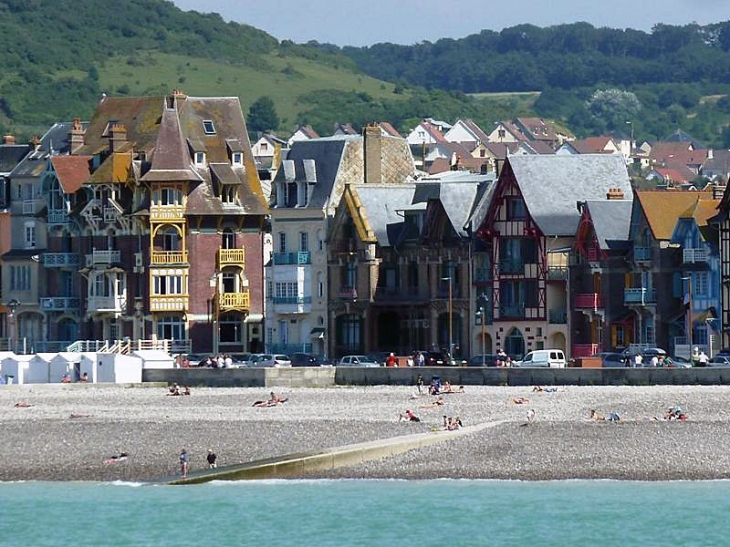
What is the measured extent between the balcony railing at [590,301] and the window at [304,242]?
14.1 meters

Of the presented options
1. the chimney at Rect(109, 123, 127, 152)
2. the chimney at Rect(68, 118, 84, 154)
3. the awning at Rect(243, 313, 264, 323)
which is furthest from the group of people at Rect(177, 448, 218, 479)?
the chimney at Rect(68, 118, 84, 154)

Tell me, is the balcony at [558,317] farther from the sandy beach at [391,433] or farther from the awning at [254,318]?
the awning at [254,318]

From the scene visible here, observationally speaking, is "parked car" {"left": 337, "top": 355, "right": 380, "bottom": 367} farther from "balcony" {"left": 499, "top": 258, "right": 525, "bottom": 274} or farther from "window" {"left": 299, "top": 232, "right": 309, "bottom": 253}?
"window" {"left": 299, "top": 232, "right": 309, "bottom": 253}

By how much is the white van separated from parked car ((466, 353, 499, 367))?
153 centimetres

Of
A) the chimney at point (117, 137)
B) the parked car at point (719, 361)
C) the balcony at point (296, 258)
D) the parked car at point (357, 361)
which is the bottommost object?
the parked car at point (719, 361)

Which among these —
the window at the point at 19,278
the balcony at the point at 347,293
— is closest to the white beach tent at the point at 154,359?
the balcony at the point at 347,293

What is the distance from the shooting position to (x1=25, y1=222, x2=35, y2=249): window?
381 ft

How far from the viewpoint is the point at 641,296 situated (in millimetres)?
97375

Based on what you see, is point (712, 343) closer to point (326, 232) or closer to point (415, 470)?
point (326, 232)

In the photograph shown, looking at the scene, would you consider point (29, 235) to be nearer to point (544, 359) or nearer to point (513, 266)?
→ point (513, 266)

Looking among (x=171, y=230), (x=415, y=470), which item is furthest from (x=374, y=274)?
(x=415, y=470)

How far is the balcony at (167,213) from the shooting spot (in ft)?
358

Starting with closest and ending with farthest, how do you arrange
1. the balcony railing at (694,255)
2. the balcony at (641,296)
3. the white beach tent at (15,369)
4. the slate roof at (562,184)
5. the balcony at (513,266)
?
the balcony railing at (694,255) → the balcony at (641,296) → the white beach tent at (15,369) → the slate roof at (562,184) → the balcony at (513,266)

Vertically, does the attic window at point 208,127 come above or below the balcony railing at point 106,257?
above
